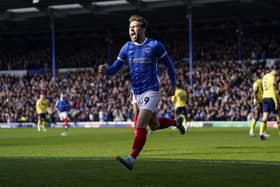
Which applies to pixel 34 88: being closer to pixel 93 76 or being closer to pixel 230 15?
pixel 93 76

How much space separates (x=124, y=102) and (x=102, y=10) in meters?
7.39

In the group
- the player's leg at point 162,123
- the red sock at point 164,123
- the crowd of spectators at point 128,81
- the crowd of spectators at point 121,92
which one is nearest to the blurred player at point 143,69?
the player's leg at point 162,123

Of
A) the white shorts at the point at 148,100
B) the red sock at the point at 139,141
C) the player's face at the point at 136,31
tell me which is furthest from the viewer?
the white shorts at the point at 148,100

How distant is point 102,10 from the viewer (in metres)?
47.8

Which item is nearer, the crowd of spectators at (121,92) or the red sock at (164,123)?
the red sock at (164,123)

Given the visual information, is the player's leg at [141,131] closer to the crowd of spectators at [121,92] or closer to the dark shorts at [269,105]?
the dark shorts at [269,105]

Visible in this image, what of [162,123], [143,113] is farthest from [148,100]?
[162,123]

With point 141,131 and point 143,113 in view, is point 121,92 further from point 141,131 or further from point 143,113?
point 141,131

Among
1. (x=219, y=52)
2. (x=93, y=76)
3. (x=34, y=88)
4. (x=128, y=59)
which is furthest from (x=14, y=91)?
(x=128, y=59)

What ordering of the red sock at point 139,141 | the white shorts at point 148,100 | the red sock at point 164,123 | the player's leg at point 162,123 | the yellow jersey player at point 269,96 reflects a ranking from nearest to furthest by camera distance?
the red sock at point 139,141 < the white shorts at point 148,100 < the player's leg at point 162,123 < the red sock at point 164,123 < the yellow jersey player at point 269,96

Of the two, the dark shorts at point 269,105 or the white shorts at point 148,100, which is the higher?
the white shorts at point 148,100

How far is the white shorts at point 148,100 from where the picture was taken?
1039 centimetres

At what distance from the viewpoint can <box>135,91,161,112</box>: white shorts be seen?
10391mm

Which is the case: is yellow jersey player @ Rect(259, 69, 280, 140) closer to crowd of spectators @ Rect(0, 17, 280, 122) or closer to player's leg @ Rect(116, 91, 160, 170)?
player's leg @ Rect(116, 91, 160, 170)
